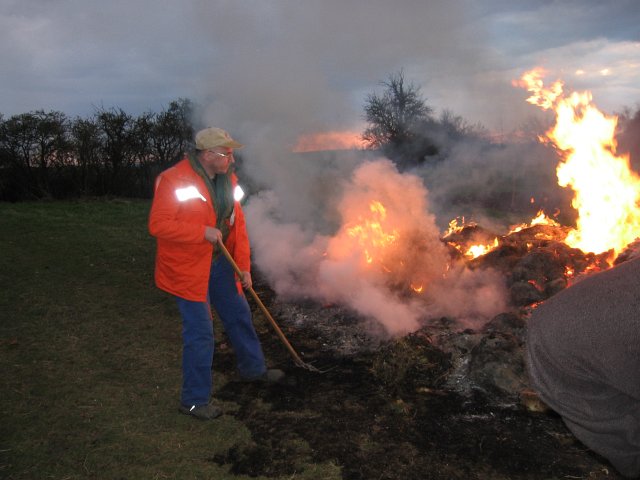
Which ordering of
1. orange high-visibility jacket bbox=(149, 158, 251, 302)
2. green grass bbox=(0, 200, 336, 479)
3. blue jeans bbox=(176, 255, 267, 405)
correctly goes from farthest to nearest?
blue jeans bbox=(176, 255, 267, 405)
orange high-visibility jacket bbox=(149, 158, 251, 302)
green grass bbox=(0, 200, 336, 479)

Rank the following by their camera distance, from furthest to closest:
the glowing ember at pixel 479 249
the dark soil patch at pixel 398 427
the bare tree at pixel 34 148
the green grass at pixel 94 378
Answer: the bare tree at pixel 34 148
the glowing ember at pixel 479 249
the green grass at pixel 94 378
the dark soil patch at pixel 398 427

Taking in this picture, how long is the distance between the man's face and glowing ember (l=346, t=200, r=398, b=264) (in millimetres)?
3167

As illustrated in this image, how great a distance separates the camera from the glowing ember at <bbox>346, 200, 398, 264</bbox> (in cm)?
693

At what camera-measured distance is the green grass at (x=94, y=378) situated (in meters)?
3.53

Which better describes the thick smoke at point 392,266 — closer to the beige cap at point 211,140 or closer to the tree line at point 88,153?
the beige cap at point 211,140

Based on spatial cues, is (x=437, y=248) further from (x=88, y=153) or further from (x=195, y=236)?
(x=88, y=153)

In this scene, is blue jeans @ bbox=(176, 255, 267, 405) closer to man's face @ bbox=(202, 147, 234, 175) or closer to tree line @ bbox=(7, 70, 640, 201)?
man's face @ bbox=(202, 147, 234, 175)

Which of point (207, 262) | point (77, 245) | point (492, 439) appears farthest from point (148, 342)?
point (77, 245)

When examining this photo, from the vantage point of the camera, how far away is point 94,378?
4859mm

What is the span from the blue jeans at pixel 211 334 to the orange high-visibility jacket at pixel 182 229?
18 cm

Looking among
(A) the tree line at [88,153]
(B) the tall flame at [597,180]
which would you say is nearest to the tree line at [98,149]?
(A) the tree line at [88,153]

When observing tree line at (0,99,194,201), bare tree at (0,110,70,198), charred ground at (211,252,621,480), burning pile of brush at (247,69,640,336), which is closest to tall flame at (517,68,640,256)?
A: burning pile of brush at (247,69,640,336)

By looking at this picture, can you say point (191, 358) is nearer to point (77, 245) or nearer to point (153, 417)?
point (153, 417)

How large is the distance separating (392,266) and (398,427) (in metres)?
3.24
